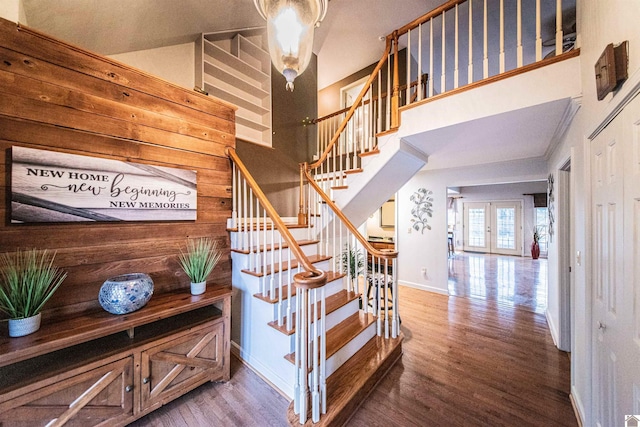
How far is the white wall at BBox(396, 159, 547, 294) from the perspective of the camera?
12.5ft

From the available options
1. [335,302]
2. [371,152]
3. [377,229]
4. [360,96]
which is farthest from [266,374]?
[377,229]

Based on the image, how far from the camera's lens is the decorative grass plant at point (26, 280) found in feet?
4.27

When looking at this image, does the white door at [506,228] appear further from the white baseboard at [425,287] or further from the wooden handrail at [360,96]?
the wooden handrail at [360,96]

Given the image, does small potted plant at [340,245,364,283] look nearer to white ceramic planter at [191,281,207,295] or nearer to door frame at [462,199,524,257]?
white ceramic planter at [191,281,207,295]

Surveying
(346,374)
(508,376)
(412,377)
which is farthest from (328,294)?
(508,376)

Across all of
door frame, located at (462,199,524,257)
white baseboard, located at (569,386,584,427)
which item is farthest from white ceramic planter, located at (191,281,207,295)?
door frame, located at (462,199,524,257)

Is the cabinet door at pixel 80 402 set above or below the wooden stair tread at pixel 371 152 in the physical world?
below

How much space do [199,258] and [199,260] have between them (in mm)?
24

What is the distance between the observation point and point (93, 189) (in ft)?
5.58

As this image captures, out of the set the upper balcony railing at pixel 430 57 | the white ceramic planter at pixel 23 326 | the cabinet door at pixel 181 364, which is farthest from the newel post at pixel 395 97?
the white ceramic planter at pixel 23 326

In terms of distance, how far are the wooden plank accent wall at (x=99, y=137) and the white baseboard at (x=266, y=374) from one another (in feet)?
2.27

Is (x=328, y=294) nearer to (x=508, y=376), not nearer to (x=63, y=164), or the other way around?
(x=508, y=376)

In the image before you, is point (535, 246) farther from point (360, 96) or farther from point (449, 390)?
point (360, 96)

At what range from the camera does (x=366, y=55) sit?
4840 millimetres
